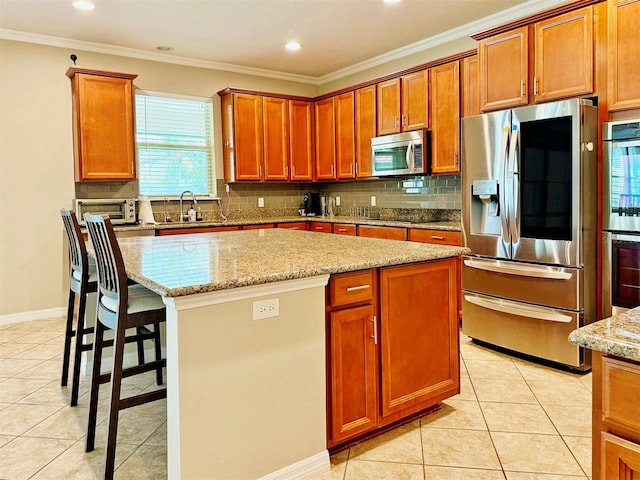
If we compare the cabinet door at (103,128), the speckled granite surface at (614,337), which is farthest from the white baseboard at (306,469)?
the cabinet door at (103,128)

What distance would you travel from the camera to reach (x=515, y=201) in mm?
3295

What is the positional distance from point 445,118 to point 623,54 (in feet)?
5.76

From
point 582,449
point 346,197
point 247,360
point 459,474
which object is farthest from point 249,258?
point 346,197

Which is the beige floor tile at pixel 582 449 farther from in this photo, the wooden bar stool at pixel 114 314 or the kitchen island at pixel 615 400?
the wooden bar stool at pixel 114 314

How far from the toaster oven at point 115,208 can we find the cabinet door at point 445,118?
10.3 feet

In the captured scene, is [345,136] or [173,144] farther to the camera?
[345,136]

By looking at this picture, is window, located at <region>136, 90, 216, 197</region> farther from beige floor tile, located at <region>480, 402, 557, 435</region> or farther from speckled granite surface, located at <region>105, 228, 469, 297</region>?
beige floor tile, located at <region>480, 402, 557, 435</region>

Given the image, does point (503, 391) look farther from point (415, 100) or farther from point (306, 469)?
point (415, 100)

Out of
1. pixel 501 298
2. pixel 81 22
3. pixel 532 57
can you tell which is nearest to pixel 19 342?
pixel 81 22

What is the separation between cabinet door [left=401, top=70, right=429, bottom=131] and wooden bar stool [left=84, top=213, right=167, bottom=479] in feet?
11.0

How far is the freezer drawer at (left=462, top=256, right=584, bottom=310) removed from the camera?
3.07 meters

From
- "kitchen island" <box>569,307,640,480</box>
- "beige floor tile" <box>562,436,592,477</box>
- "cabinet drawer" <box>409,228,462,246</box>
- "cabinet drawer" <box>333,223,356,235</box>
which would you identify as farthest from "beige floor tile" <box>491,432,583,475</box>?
"cabinet drawer" <box>333,223,356,235</box>

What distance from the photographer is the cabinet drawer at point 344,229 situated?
5.24 meters

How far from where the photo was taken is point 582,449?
2188mm
